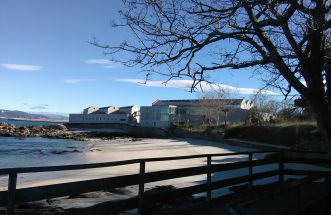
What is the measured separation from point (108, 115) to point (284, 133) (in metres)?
118

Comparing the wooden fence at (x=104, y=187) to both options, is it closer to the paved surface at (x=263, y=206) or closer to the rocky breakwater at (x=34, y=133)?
the paved surface at (x=263, y=206)

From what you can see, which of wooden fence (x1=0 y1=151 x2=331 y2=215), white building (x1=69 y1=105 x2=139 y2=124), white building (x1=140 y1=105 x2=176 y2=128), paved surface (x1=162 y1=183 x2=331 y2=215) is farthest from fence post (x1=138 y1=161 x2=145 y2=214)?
white building (x1=69 y1=105 x2=139 y2=124)

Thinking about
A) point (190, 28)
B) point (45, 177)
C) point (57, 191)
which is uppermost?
point (190, 28)

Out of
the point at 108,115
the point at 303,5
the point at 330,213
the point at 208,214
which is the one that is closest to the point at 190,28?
the point at 303,5

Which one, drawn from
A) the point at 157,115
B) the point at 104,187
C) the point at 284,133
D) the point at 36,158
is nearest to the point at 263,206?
the point at 104,187

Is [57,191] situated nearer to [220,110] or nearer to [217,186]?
A: [217,186]

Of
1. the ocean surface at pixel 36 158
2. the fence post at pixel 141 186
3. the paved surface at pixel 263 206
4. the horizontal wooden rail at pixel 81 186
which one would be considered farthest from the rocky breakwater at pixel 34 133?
the fence post at pixel 141 186

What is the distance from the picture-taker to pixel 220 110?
3243 inches

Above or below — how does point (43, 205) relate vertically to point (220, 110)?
below

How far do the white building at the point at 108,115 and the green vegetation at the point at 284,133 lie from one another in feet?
306

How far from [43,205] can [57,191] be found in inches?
177

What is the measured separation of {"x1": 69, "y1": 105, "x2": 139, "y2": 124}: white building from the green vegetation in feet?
306

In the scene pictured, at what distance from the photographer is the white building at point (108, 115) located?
475 ft

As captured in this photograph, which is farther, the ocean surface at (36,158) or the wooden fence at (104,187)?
the ocean surface at (36,158)
